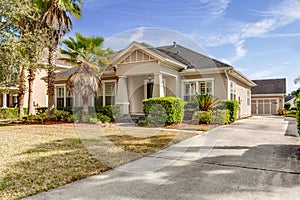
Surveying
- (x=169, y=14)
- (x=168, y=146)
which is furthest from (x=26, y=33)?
(x=168, y=146)

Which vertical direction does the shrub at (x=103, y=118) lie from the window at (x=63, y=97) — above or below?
below

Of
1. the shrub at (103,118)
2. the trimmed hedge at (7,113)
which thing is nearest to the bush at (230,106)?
the shrub at (103,118)

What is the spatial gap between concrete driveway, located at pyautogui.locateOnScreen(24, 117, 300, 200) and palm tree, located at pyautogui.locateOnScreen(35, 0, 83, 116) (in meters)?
11.3

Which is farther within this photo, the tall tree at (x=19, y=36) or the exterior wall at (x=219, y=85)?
the exterior wall at (x=219, y=85)

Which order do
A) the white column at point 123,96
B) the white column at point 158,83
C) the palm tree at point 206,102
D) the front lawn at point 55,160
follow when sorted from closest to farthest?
the front lawn at point 55,160 < the palm tree at point 206,102 < the white column at point 158,83 < the white column at point 123,96

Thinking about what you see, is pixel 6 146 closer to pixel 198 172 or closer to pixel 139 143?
pixel 139 143

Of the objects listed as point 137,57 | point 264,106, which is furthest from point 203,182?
point 264,106

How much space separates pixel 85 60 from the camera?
14.2m

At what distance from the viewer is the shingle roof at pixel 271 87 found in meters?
29.3

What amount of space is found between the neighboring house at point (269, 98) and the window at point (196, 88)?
17602mm

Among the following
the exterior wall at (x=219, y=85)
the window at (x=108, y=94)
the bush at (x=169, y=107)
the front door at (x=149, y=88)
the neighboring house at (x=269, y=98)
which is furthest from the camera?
the neighboring house at (x=269, y=98)

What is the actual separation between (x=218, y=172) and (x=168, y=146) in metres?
2.77

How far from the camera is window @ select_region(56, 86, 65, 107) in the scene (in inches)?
796

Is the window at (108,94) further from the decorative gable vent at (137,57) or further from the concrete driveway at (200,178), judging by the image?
the concrete driveway at (200,178)
